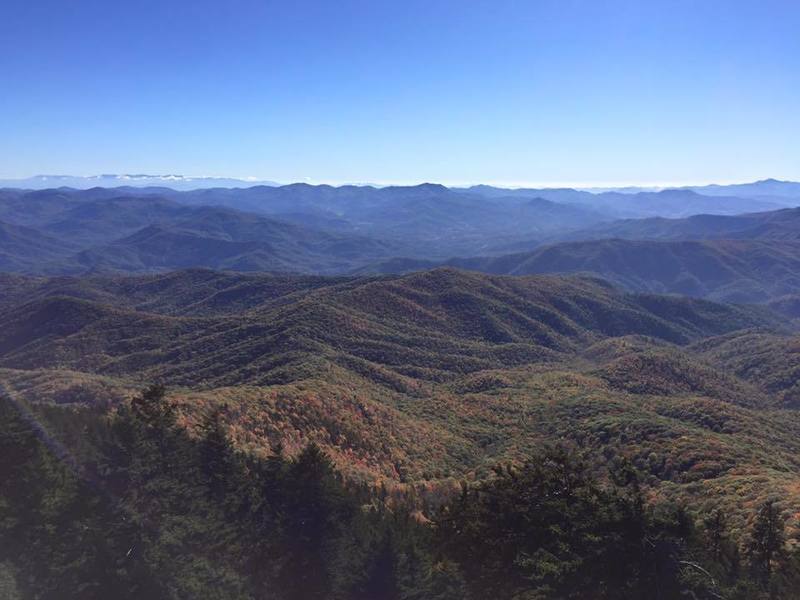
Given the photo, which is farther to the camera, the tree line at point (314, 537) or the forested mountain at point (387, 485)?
the forested mountain at point (387, 485)

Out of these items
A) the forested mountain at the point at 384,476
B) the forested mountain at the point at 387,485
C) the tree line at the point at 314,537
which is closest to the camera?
the tree line at the point at 314,537

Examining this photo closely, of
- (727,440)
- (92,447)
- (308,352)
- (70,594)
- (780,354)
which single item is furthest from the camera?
(780,354)

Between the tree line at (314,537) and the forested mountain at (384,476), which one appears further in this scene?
the forested mountain at (384,476)

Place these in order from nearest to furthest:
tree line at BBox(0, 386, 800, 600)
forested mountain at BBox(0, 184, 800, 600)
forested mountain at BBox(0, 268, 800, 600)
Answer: tree line at BBox(0, 386, 800, 600) → forested mountain at BBox(0, 184, 800, 600) → forested mountain at BBox(0, 268, 800, 600)

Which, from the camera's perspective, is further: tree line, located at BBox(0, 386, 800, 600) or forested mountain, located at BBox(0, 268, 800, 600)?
forested mountain, located at BBox(0, 268, 800, 600)

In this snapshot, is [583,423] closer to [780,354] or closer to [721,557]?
[721,557]

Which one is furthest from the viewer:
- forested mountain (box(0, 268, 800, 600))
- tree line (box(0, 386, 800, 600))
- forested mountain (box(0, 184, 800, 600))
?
forested mountain (box(0, 268, 800, 600))

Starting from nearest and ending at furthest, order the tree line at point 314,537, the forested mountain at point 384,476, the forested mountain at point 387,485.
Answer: the tree line at point 314,537 < the forested mountain at point 387,485 < the forested mountain at point 384,476

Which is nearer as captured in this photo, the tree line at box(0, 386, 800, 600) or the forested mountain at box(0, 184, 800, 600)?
the tree line at box(0, 386, 800, 600)

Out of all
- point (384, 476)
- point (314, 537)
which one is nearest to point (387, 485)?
point (384, 476)

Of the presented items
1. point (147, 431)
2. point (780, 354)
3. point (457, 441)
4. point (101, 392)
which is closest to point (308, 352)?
point (101, 392)

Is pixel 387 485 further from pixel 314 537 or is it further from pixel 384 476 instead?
pixel 314 537
